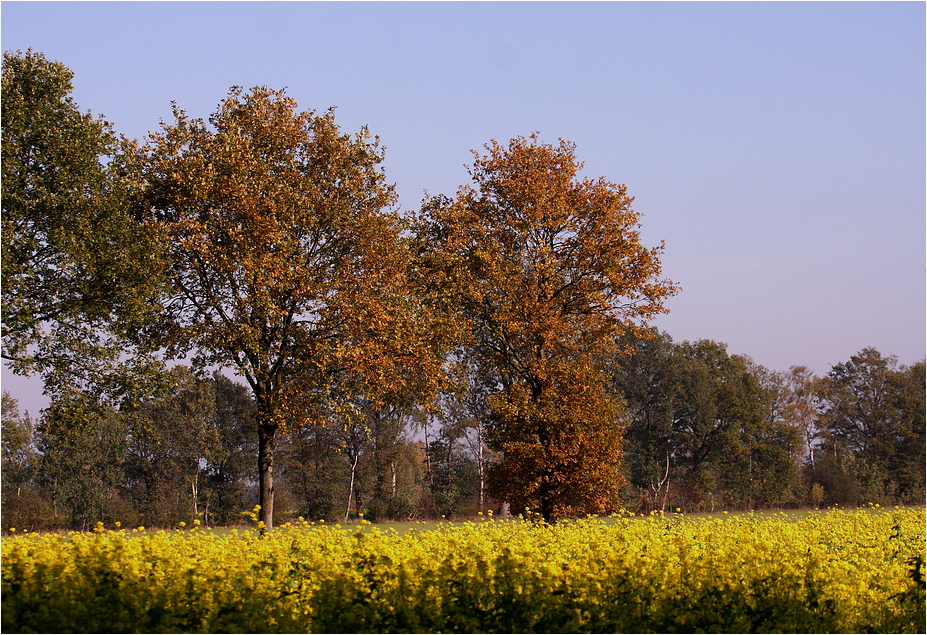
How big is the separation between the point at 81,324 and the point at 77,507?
2993cm

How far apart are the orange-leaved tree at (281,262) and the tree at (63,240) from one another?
151 centimetres

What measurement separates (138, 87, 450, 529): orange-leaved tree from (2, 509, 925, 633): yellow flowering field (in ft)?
35.9

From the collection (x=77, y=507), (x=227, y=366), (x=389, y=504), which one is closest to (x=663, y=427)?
(x=389, y=504)

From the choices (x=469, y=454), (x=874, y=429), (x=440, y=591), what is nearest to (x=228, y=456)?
(x=469, y=454)

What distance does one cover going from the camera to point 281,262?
822 inches

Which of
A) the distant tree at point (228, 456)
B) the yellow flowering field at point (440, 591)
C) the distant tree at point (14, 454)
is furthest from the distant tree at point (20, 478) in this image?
the yellow flowering field at point (440, 591)

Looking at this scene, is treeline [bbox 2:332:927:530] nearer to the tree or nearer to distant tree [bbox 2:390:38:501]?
distant tree [bbox 2:390:38:501]

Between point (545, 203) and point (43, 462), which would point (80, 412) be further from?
point (43, 462)

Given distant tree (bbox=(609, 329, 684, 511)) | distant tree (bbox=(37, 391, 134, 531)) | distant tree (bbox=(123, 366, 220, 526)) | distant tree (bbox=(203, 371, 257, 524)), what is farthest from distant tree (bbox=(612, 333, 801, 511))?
distant tree (bbox=(37, 391, 134, 531))

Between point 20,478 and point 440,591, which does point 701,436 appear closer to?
point 20,478

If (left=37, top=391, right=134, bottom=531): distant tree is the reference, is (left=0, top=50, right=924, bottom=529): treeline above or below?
above

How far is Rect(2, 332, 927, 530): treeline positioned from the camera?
47406mm

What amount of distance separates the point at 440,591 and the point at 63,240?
531 inches

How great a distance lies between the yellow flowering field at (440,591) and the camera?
925 cm
